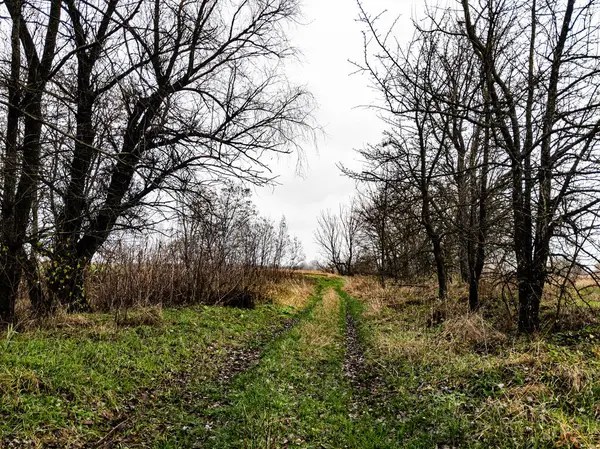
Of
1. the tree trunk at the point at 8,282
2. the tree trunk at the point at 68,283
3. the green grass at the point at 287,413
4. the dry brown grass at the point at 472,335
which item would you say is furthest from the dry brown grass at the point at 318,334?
the tree trunk at the point at 8,282

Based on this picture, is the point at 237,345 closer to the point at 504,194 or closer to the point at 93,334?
the point at 93,334

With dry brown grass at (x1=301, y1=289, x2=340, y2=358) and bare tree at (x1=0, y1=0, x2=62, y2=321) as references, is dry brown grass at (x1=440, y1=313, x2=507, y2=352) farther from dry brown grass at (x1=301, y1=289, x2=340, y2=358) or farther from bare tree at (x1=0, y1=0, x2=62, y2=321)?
bare tree at (x1=0, y1=0, x2=62, y2=321)

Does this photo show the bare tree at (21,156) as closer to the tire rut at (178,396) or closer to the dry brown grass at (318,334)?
the tire rut at (178,396)

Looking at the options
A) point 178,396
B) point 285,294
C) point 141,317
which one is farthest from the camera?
point 285,294

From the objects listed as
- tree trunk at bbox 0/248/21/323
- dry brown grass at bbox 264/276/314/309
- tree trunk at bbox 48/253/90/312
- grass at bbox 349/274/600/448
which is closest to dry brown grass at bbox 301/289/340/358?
grass at bbox 349/274/600/448

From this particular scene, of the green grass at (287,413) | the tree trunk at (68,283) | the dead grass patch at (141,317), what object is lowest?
the green grass at (287,413)

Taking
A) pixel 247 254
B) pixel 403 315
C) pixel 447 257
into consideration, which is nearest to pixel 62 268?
pixel 247 254

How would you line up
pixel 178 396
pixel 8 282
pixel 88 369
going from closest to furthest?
pixel 88 369 < pixel 178 396 < pixel 8 282

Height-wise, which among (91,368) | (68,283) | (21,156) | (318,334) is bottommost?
(318,334)

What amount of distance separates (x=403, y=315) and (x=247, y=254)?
7125 mm

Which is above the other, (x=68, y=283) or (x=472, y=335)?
(x=68, y=283)

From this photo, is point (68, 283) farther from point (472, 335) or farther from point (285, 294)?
point (285, 294)

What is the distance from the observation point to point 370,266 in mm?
29984

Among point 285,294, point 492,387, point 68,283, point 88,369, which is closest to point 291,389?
point 492,387
